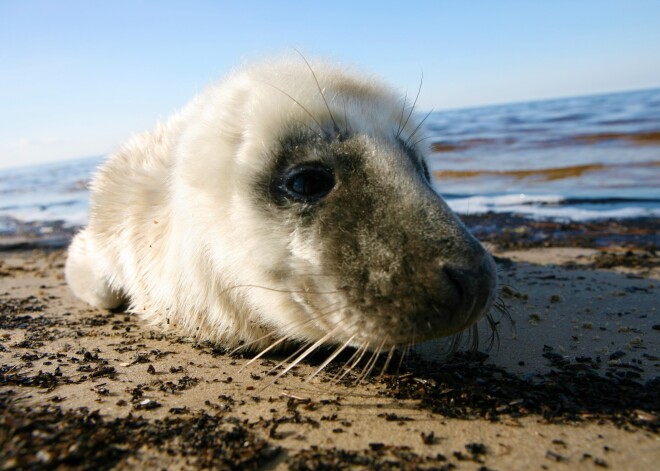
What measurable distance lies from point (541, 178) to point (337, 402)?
1061cm

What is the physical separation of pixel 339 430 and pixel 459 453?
40 cm

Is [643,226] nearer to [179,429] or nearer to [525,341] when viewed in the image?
[525,341]

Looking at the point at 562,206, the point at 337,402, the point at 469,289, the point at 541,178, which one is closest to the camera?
the point at 469,289

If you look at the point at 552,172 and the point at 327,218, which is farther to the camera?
the point at 552,172

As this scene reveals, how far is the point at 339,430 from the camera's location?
1.86m

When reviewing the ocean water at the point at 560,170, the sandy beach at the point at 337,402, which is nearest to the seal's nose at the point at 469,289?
the sandy beach at the point at 337,402

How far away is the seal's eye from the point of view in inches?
93.9

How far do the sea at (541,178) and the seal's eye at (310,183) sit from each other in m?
1.17

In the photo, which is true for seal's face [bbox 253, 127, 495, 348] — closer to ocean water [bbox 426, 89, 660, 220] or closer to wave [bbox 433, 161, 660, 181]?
ocean water [bbox 426, 89, 660, 220]

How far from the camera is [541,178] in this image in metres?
11.6

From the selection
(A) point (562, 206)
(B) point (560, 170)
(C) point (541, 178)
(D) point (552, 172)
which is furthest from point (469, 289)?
(B) point (560, 170)

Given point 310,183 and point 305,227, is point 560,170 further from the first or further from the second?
point 305,227

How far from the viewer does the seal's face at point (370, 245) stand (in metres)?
2.02

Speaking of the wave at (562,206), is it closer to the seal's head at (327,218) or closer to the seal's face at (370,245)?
the seal's head at (327,218)
